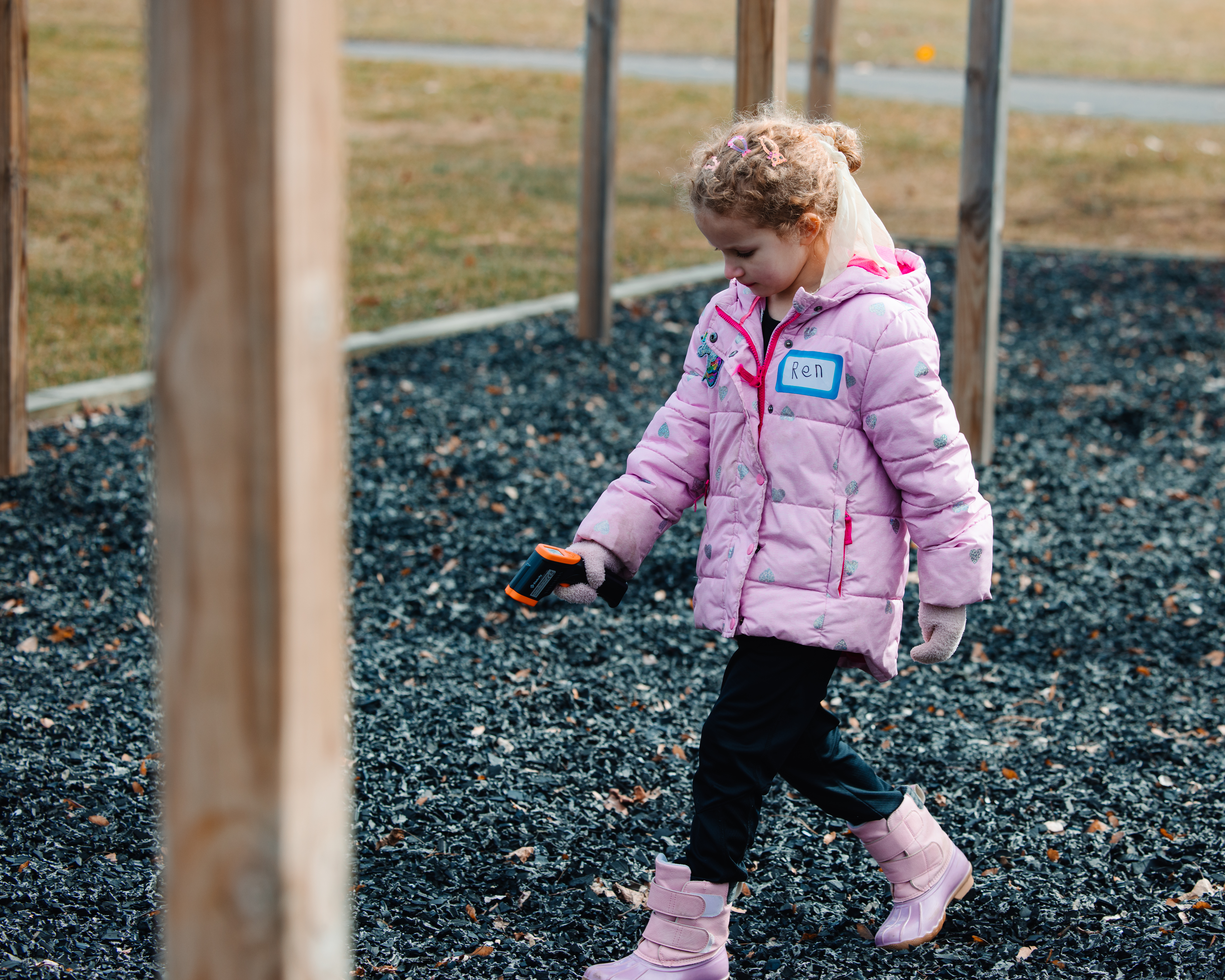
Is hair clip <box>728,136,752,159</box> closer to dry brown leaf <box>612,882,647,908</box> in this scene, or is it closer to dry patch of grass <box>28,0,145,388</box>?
dry patch of grass <box>28,0,145,388</box>

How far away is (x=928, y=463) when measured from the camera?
231 cm

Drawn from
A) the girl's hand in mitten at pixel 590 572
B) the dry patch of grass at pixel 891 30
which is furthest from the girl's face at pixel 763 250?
the dry patch of grass at pixel 891 30

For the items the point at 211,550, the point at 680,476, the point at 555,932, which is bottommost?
the point at 555,932

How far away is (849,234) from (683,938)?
4.20 ft

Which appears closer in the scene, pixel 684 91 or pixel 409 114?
pixel 409 114

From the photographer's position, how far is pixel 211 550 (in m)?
1.11

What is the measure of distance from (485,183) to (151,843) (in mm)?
8424

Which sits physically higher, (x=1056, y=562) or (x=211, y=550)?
(x=211, y=550)

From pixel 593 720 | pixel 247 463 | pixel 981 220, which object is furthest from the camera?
pixel 981 220

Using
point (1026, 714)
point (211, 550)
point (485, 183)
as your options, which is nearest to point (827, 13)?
point (485, 183)

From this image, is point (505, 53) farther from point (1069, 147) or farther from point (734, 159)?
point (734, 159)

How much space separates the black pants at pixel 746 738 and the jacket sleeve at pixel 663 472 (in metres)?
0.28

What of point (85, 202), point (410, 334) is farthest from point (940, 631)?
point (85, 202)

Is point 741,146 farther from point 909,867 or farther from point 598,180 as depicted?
point 598,180
